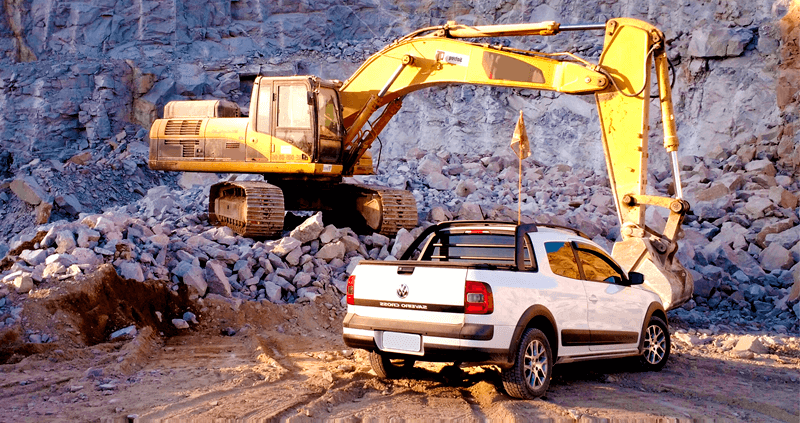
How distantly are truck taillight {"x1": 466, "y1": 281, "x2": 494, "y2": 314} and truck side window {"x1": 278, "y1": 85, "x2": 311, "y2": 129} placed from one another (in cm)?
741

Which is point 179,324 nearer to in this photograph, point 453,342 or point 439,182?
point 453,342

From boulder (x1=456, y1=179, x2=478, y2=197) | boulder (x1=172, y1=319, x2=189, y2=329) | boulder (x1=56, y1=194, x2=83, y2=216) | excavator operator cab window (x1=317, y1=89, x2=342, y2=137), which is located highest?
excavator operator cab window (x1=317, y1=89, x2=342, y2=137)

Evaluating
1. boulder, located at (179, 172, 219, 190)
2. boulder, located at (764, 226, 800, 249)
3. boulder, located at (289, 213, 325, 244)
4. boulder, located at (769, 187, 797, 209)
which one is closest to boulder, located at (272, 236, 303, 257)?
boulder, located at (289, 213, 325, 244)

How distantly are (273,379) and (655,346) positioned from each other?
4058 mm

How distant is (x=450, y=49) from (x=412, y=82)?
885 mm

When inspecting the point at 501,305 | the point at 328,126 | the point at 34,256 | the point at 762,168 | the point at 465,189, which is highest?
the point at 328,126

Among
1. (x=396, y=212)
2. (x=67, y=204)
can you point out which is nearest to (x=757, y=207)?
(x=396, y=212)

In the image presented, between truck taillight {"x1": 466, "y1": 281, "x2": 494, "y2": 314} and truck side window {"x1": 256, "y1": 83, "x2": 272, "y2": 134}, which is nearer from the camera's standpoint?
truck taillight {"x1": 466, "y1": 281, "x2": 494, "y2": 314}

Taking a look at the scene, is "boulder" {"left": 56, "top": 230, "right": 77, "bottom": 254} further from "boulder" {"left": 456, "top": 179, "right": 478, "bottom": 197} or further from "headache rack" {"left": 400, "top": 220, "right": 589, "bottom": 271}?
"boulder" {"left": 456, "top": 179, "right": 478, "bottom": 197}

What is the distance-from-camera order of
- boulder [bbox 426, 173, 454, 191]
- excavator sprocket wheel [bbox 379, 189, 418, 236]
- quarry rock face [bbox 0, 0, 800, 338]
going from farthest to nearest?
boulder [bbox 426, 173, 454, 191]
excavator sprocket wheel [bbox 379, 189, 418, 236]
quarry rock face [bbox 0, 0, 800, 338]

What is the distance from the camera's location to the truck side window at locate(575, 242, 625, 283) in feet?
24.0

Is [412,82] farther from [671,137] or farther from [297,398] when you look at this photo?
[297,398]

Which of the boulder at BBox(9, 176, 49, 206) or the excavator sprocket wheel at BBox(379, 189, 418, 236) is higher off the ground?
the excavator sprocket wheel at BBox(379, 189, 418, 236)

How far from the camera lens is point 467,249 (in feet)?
24.1
